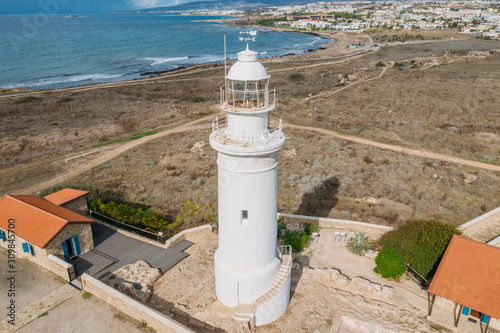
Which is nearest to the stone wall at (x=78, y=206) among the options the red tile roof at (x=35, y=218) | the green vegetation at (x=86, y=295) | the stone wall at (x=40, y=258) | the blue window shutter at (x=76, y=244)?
the red tile roof at (x=35, y=218)

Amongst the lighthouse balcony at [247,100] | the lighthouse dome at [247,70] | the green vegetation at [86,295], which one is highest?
the lighthouse dome at [247,70]

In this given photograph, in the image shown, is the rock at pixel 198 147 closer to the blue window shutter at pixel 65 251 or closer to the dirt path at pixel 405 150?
the dirt path at pixel 405 150

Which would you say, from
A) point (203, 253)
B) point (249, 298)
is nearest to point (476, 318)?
point (249, 298)

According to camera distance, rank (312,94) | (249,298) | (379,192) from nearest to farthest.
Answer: (249,298) < (379,192) < (312,94)

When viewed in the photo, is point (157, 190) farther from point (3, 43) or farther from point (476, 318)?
point (3, 43)

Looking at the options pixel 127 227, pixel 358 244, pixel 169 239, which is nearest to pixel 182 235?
pixel 169 239

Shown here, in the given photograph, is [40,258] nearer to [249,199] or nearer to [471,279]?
[249,199]
